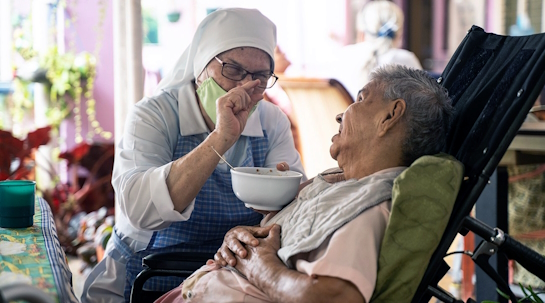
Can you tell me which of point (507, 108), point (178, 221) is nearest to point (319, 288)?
point (507, 108)

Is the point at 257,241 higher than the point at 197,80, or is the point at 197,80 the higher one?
the point at 197,80

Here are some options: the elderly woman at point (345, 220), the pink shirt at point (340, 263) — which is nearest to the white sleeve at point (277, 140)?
the elderly woman at point (345, 220)

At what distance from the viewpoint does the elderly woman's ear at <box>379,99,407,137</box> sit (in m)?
1.54

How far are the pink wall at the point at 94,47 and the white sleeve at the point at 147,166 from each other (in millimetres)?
3051

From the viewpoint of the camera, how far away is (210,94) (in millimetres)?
2010

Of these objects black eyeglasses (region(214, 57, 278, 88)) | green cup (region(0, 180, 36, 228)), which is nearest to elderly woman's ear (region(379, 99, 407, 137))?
black eyeglasses (region(214, 57, 278, 88))

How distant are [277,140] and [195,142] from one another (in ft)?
1.08

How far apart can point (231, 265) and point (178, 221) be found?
472 millimetres

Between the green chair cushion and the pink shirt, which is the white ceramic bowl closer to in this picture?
the pink shirt

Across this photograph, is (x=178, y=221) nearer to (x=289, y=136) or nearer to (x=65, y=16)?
(x=289, y=136)

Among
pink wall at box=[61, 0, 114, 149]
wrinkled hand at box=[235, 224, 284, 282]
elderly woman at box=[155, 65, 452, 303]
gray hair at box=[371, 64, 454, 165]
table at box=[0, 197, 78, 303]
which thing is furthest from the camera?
pink wall at box=[61, 0, 114, 149]

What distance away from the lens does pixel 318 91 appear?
4504 millimetres

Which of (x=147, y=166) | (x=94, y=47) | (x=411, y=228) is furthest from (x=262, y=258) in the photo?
(x=94, y=47)

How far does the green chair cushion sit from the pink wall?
3995 millimetres
